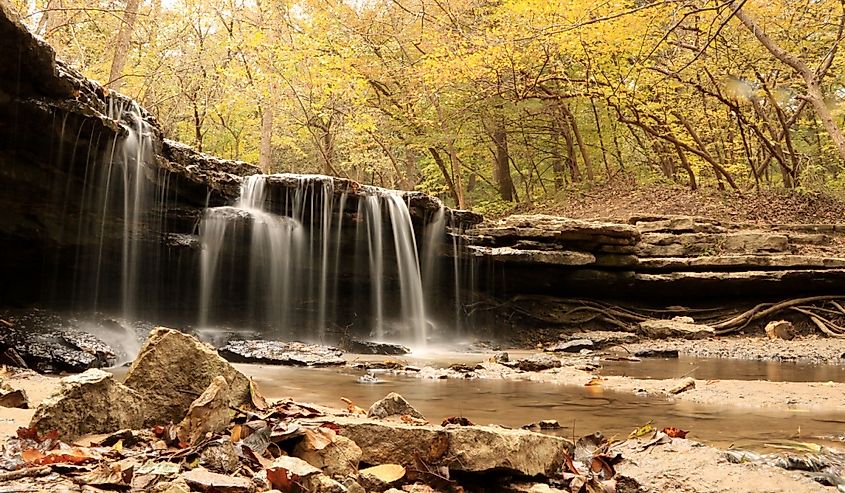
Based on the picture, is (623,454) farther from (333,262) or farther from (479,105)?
(479,105)

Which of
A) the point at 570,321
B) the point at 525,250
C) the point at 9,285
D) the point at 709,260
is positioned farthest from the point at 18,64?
the point at 709,260

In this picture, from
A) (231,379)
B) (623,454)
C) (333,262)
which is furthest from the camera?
(333,262)

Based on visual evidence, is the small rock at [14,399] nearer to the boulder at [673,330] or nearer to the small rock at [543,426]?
the small rock at [543,426]

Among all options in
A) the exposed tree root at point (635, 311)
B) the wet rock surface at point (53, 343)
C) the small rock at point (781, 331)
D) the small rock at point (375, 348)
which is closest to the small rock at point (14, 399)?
the wet rock surface at point (53, 343)

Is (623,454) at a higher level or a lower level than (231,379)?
lower

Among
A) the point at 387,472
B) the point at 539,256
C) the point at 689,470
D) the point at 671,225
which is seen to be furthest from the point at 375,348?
the point at 387,472

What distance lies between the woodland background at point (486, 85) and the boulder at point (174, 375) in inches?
500

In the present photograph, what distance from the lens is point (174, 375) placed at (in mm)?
3006

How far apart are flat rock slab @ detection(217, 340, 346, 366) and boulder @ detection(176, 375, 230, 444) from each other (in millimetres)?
5859

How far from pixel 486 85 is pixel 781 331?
1031cm

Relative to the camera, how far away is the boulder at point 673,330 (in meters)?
12.3

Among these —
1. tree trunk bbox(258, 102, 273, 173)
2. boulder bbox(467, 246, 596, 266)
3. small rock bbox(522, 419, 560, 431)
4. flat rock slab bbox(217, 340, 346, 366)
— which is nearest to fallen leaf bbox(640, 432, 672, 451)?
small rock bbox(522, 419, 560, 431)

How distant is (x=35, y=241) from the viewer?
959 centimetres

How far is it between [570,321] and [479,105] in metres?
8.86
